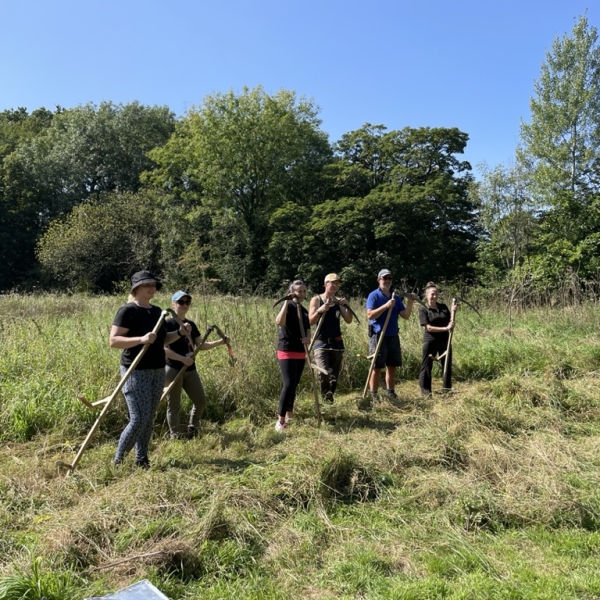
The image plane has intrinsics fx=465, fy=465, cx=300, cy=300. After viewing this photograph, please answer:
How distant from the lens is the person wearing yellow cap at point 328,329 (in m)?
5.25

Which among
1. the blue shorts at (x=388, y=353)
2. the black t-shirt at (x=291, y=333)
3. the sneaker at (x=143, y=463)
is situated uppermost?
the black t-shirt at (x=291, y=333)

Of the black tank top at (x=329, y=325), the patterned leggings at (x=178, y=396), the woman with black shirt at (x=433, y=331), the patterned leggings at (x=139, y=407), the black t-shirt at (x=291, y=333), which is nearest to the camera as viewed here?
the patterned leggings at (x=139, y=407)

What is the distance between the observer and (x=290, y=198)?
28406 mm

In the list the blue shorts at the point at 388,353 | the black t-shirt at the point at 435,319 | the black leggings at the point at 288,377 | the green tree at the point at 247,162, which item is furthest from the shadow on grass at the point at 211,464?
the green tree at the point at 247,162

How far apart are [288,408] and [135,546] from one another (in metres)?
2.36

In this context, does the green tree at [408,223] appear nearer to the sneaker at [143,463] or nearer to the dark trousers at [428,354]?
the dark trousers at [428,354]

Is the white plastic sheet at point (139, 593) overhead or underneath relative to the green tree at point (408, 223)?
underneath

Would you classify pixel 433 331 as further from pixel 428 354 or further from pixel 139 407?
pixel 139 407

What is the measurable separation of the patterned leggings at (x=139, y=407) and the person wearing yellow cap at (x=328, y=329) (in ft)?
6.48

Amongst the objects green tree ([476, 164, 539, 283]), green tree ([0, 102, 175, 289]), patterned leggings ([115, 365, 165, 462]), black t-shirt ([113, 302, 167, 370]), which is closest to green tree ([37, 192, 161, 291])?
green tree ([0, 102, 175, 289])

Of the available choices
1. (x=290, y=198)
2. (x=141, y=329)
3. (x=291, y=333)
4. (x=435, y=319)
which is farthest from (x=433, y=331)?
(x=290, y=198)

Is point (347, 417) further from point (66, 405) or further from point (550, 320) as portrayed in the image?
point (550, 320)

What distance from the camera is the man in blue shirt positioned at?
5617 millimetres

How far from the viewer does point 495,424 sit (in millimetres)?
4535
